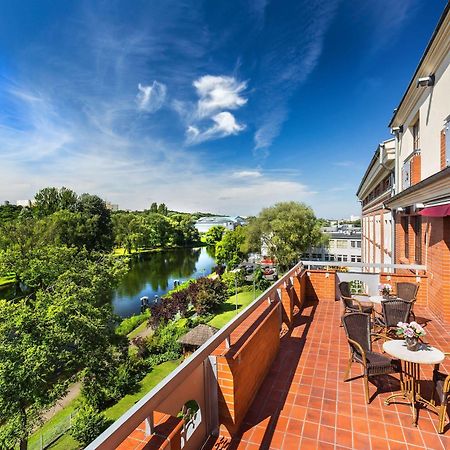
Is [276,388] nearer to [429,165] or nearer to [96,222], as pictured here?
[429,165]

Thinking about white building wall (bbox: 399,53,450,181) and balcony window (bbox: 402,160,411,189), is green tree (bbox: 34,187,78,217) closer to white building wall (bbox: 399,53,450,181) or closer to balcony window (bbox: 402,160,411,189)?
balcony window (bbox: 402,160,411,189)

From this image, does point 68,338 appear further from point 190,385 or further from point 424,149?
point 424,149

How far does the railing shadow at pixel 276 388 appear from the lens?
2.63m

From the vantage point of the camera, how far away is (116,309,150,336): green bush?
1817 centimetres

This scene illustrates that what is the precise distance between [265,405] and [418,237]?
7057mm

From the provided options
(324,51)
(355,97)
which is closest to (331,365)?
(324,51)

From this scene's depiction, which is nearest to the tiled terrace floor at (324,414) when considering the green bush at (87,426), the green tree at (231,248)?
the green bush at (87,426)

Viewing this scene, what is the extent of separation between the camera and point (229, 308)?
21.6 metres

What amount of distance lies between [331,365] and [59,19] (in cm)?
1222

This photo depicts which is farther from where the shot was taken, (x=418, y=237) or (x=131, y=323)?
(x=131, y=323)

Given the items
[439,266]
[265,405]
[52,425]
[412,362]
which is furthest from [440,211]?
[52,425]

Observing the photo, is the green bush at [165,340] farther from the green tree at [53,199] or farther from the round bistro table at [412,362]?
the green tree at [53,199]

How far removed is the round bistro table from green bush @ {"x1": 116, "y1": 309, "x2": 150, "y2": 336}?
56.5 ft

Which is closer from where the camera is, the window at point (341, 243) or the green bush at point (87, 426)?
the green bush at point (87, 426)
